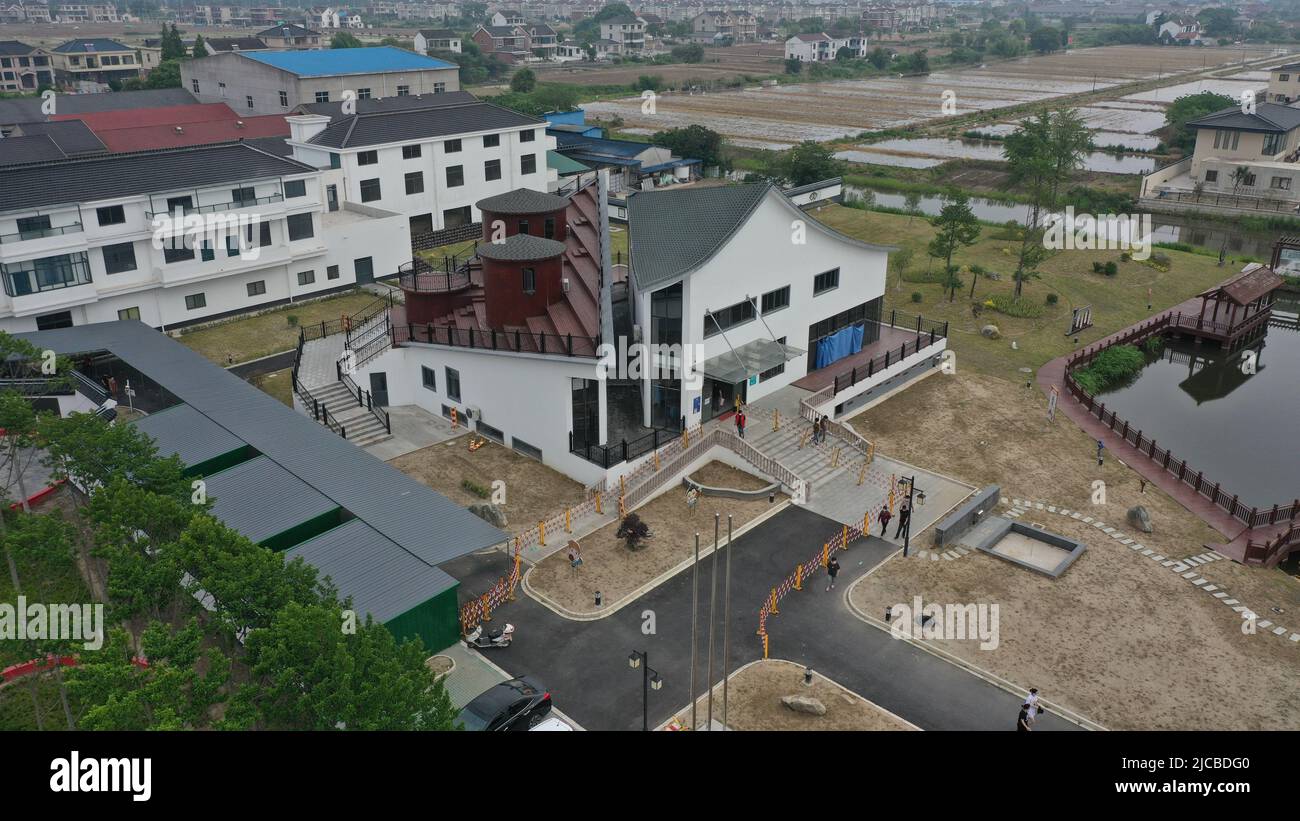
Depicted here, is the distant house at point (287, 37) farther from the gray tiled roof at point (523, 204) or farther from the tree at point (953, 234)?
the gray tiled roof at point (523, 204)

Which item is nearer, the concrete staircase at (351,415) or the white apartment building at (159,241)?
the concrete staircase at (351,415)

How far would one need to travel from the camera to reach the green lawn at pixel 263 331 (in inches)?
1880

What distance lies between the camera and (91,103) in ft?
288

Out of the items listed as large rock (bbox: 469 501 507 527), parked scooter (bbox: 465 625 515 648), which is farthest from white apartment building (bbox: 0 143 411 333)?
parked scooter (bbox: 465 625 515 648)

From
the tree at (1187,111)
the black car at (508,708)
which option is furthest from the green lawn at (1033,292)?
the tree at (1187,111)

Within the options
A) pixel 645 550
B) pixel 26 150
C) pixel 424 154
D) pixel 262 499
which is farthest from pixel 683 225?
pixel 26 150

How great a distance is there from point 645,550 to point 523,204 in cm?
1800

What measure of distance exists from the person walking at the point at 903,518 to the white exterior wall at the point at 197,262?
36.9m

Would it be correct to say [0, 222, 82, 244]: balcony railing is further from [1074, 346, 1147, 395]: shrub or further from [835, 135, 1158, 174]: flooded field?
[835, 135, 1158, 174]: flooded field

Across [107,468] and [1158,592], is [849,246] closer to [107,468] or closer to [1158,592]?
[1158,592]

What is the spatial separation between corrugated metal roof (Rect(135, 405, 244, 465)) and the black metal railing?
865 cm

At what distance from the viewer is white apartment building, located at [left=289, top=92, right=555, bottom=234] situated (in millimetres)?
62281

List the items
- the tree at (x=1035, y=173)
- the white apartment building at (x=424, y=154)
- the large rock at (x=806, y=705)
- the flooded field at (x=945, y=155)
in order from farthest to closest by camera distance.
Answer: the flooded field at (x=945, y=155) < the white apartment building at (x=424, y=154) < the tree at (x=1035, y=173) < the large rock at (x=806, y=705)

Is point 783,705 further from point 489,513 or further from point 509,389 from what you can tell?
point 509,389
